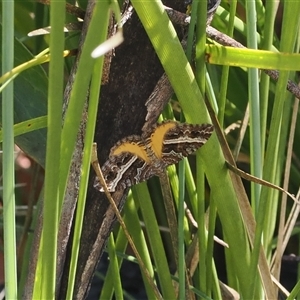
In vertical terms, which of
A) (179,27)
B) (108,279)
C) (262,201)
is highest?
(179,27)

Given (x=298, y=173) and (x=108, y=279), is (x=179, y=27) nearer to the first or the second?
(x=108, y=279)

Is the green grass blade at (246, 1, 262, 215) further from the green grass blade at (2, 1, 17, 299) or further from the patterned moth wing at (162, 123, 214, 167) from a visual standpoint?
the green grass blade at (2, 1, 17, 299)

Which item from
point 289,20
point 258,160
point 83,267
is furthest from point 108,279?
point 289,20

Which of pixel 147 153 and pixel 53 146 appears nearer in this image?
pixel 53 146

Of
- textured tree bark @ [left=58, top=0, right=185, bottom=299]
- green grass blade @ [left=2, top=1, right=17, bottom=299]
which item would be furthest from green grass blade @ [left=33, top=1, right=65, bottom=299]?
textured tree bark @ [left=58, top=0, right=185, bottom=299]

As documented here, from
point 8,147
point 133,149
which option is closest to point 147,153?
point 133,149

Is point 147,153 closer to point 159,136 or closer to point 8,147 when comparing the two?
point 159,136
